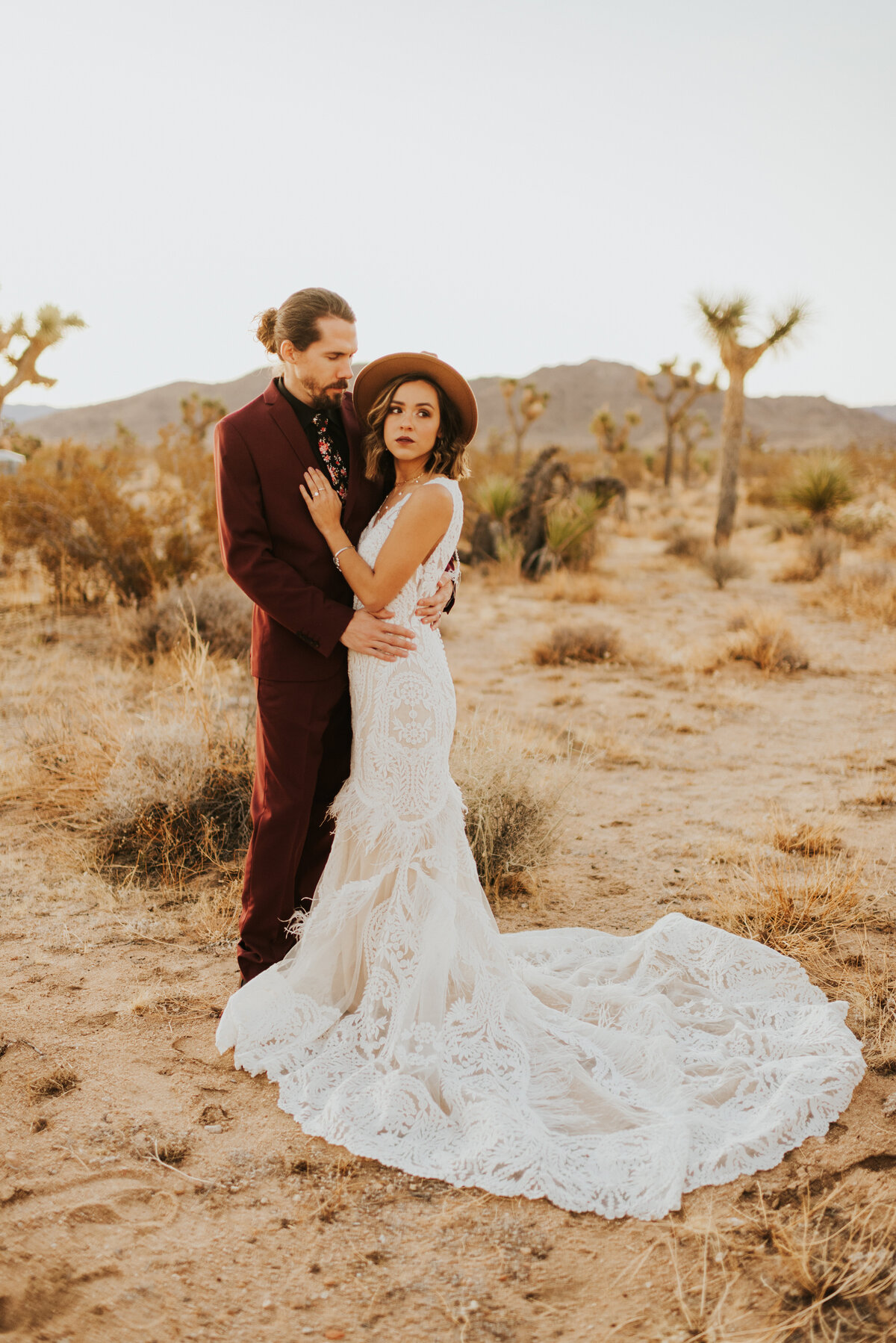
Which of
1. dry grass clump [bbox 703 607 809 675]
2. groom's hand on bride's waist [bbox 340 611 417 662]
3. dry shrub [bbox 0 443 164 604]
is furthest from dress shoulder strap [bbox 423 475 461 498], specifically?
dry shrub [bbox 0 443 164 604]

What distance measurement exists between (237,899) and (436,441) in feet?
7.20

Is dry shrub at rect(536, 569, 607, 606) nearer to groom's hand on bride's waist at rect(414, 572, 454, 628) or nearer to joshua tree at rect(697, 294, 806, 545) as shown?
joshua tree at rect(697, 294, 806, 545)

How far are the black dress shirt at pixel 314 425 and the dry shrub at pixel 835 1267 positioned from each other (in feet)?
7.79

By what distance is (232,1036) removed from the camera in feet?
9.52

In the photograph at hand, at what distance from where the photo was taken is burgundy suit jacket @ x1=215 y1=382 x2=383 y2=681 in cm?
283

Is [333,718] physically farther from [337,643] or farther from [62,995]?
[62,995]

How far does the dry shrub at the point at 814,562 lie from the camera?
1416cm

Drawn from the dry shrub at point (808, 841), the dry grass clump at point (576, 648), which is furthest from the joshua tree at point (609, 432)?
the dry shrub at point (808, 841)

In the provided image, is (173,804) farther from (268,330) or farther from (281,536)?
(268,330)

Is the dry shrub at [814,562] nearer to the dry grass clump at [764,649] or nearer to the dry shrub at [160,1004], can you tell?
the dry grass clump at [764,649]

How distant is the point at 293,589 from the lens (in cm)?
283

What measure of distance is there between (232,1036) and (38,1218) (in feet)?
2.62

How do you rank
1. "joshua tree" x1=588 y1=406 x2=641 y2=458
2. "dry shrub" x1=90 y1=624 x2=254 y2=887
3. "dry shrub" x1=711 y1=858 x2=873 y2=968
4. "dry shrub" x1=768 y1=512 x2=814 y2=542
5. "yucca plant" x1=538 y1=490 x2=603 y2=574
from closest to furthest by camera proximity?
"dry shrub" x1=711 y1=858 x2=873 y2=968 < "dry shrub" x1=90 y1=624 x2=254 y2=887 < "yucca plant" x1=538 y1=490 x2=603 y2=574 < "dry shrub" x1=768 y1=512 x2=814 y2=542 < "joshua tree" x1=588 y1=406 x2=641 y2=458

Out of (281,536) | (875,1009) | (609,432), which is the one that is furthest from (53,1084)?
(609,432)
